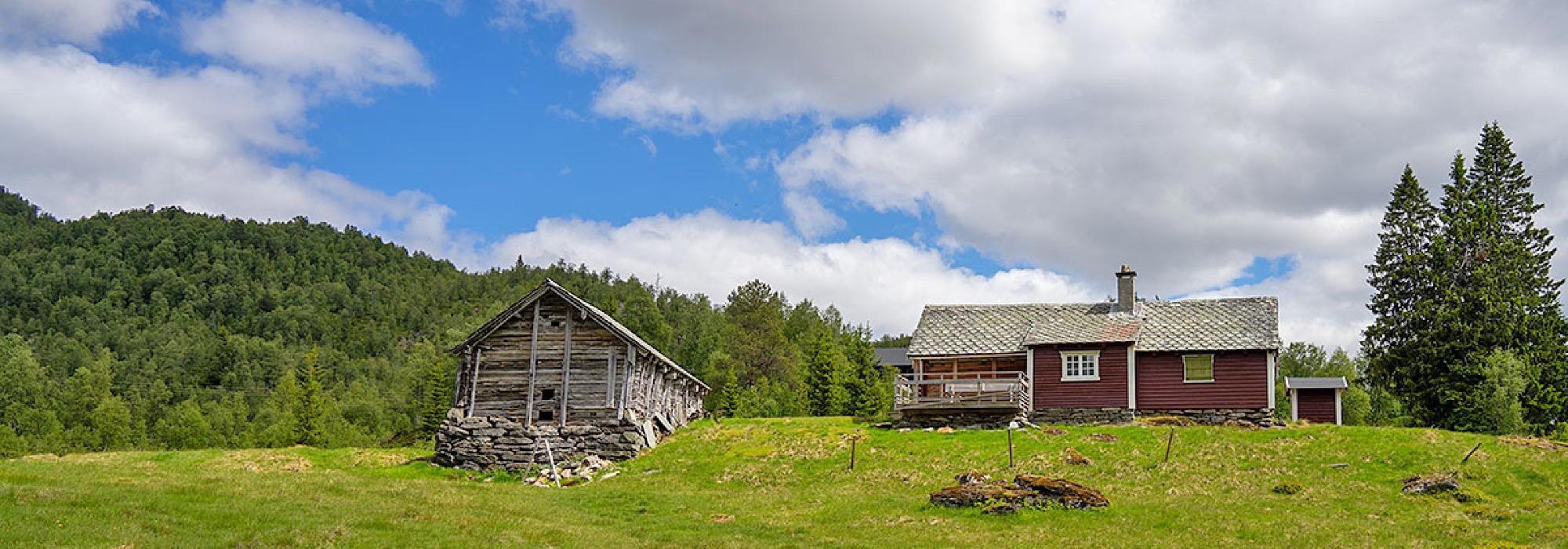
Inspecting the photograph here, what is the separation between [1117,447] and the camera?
3950cm

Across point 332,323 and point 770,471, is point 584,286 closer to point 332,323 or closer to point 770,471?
point 332,323

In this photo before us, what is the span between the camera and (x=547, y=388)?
4581cm

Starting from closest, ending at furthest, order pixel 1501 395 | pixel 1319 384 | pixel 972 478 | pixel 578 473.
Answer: pixel 972 478 < pixel 578 473 < pixel 1501 395 < pixel 1319 384

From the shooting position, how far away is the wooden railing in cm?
4669

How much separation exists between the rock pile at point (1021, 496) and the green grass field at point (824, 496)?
535 millimetres

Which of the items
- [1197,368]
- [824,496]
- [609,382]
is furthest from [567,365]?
[1197,368]

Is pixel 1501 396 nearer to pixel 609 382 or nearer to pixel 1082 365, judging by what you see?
pixel 1082 365

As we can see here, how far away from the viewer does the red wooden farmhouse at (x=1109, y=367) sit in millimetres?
46750

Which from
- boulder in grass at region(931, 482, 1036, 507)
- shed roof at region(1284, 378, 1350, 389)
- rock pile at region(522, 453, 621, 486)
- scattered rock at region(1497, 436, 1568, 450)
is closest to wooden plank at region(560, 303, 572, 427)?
rock pile at region(522, 453, 621, 486)

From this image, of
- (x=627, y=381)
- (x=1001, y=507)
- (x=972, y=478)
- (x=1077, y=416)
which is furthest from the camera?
(x=1077, y=416)

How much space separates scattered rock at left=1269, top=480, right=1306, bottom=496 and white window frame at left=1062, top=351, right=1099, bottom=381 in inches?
598

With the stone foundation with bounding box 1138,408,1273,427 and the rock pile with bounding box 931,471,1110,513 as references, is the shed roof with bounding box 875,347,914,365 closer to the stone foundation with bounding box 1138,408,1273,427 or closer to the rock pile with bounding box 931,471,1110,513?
the stone foundation with bounding box 1138,408,1273,427

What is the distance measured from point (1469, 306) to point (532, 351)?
146 feet

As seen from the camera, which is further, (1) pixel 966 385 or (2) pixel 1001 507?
(1) pixel 966 385
